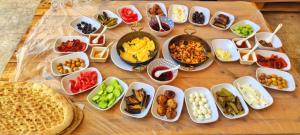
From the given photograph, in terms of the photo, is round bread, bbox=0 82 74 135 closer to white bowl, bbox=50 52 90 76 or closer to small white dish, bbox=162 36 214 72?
white bowl, bbox=50 52 90 76

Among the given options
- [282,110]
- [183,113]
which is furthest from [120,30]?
[282,110]

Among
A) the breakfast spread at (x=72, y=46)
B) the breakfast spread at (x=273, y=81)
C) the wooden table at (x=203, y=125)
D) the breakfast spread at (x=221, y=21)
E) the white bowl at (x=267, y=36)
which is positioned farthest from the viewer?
the breakfast spread at (x=221, y=21)

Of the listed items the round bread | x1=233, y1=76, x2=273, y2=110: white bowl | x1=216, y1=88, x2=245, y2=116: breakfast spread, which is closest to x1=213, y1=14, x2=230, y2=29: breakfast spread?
x1=233, y1=76, x2=273, y2=110: white bowl

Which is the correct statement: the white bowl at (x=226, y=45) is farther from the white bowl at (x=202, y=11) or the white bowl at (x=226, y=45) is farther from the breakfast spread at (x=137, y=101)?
the breakfast spread at (x=137, y=101)

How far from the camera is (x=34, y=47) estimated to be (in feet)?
5.91

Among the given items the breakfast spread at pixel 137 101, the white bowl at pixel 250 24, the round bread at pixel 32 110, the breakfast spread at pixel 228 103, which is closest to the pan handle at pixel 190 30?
the white bowl at pixel 250 24

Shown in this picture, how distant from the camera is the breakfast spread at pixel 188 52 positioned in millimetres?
1707

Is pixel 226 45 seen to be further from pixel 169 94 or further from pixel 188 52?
pixel 169 94

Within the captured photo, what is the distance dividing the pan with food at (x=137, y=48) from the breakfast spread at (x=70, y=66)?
0.84 ft

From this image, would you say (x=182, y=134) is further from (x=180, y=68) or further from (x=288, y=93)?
(x=288, y=93)

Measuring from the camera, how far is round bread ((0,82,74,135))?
1.29 metres

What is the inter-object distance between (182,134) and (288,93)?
0.74 m

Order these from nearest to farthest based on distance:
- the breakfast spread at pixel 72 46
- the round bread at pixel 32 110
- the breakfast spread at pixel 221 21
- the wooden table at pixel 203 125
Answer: the round bread at pixel 32 110
the wooden table at pixel 203 125
the breakfast spread at pixel 72 46
the breakfast spread at pixel 221 21

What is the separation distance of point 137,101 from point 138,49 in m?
0.41
